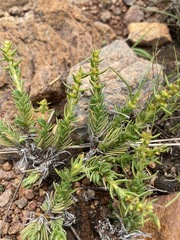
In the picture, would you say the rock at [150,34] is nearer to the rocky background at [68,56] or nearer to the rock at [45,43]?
the rocky background at [68,56]

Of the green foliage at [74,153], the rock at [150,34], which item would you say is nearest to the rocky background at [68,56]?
the rock at [150,34]

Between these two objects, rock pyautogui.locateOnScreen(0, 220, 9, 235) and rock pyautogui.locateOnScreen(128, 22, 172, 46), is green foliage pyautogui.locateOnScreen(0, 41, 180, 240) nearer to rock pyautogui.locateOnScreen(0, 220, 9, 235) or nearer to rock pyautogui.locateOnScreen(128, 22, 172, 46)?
rock pyautogui.locateOnScreen(0, 220, 9, 235)

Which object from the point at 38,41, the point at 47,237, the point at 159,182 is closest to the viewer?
the point at 47,237

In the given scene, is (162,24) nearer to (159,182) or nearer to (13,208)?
(159,182)

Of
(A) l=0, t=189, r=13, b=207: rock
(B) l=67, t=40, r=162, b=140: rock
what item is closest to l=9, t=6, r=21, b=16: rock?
(B) l=67, t=40, r=162, b=140: rock

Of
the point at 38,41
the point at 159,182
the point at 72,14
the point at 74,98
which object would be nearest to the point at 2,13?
the point at 38,41

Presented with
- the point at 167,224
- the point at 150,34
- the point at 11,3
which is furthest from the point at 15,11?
the point at 167,224
